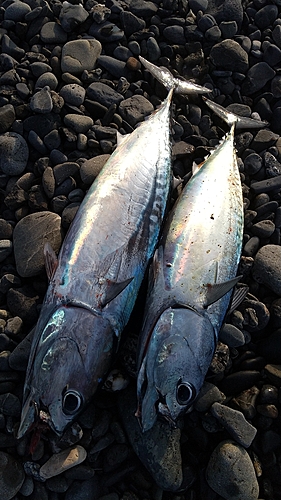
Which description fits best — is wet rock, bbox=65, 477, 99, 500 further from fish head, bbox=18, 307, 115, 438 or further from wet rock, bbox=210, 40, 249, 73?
wet rock, bbox=210, 40, 249, 73

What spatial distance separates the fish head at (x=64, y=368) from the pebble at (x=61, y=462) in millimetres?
445

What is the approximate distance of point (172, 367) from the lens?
102 inches

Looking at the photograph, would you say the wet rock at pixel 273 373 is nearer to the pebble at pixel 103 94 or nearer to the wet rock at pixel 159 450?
the wet rock at pixel 159 450

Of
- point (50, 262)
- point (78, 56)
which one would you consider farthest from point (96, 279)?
point (78, 56)

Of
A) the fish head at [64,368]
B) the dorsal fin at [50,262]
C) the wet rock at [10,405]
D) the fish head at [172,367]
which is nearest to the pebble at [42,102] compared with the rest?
the dorsal fin at [50,262]

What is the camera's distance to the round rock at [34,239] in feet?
10.7

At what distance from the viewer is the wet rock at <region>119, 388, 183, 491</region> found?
2906 mm

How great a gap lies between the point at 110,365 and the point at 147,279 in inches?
27.4

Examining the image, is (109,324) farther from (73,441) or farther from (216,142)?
(216,142)

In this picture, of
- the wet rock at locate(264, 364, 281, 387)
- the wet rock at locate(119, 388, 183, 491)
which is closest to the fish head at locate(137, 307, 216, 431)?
the wet rock at locate(119, 388, 183, 491)

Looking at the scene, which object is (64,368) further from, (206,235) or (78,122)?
(78,122)

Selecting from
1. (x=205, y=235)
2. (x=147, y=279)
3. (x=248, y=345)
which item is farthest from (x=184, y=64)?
(x=248, y=345)

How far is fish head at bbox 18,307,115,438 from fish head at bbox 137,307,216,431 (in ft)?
0.99

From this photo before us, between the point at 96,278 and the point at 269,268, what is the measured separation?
1472 millimetres
